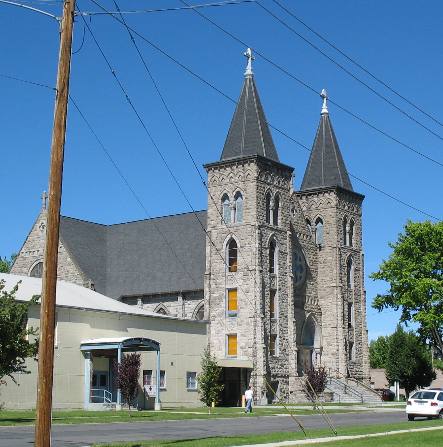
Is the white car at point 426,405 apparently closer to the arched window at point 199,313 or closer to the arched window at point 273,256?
the arched window at point 273,256

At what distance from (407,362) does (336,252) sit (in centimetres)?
1491

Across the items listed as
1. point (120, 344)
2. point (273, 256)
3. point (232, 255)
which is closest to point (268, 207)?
point (273, 256)

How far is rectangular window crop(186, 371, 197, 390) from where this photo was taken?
182 feet

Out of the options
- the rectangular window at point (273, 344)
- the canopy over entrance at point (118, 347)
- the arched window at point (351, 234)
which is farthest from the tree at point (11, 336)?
the arched window at point (351, 234)

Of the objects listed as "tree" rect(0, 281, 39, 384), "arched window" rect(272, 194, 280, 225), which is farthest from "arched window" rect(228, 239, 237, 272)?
"tree" rect(0, 281, 39, 384)

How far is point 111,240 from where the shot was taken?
74.2m

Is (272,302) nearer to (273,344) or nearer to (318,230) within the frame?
(273,344)

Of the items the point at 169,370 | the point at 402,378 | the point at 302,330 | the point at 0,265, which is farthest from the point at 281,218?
the point at 0,265

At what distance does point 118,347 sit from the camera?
46.3m

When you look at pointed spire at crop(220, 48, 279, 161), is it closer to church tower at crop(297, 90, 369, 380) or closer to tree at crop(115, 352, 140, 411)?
church tower at crop(297, 90, 369, 380)

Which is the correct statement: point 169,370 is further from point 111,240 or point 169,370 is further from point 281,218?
point 111,240

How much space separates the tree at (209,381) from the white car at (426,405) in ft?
62.1

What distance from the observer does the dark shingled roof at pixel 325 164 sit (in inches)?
2803

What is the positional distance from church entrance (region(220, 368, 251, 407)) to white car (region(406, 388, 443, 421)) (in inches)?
896
